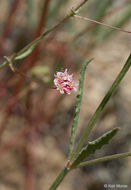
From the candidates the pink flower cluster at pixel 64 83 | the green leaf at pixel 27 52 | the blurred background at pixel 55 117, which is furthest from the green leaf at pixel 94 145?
the blurred background at pixel 55 117

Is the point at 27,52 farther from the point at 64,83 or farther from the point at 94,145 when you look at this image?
the point at 94,145

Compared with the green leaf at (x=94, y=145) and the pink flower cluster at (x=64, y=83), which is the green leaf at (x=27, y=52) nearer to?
the pink flower cluster at (x=64, y=83)

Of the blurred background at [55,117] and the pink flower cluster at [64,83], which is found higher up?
the pink flower cluster at [64,83]

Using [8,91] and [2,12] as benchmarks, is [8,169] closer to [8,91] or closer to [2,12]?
[8,91]

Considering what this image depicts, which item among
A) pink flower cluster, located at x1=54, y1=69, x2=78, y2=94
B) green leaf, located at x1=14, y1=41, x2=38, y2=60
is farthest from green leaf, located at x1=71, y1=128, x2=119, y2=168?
green leaf, located at x1=14, y1=41, x2=38, y2=60

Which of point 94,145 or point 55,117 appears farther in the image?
point 55,117

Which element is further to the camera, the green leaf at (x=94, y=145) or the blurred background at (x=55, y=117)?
the blurred background at (x=55, y=117)

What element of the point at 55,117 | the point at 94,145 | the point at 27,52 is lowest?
the point at 55,117

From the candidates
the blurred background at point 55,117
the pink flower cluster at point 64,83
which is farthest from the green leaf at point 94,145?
the blurred background at point 55,117

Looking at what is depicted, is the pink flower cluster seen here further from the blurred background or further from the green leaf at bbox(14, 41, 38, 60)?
the blurred background

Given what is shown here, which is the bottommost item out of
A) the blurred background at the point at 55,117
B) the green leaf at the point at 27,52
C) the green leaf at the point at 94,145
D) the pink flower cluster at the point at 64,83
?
the blurred background at the point at 55,117

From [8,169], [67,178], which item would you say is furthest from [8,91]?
[67,178]

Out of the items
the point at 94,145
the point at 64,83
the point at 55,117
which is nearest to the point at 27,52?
the point at 64,83
